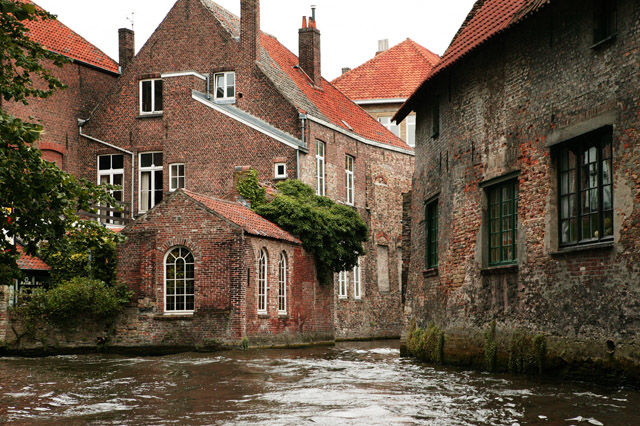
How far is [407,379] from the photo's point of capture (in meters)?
14.5

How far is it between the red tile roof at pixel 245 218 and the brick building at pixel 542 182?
7468mm

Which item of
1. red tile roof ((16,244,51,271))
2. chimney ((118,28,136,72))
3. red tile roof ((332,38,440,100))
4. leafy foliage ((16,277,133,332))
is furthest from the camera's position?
red tile roof ((332,38,440,100))

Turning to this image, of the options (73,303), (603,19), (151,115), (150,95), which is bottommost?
(73,303)

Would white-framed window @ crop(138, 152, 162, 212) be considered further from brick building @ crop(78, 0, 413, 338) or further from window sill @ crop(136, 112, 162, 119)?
window sill @ crop(136, 112, 162, 119)

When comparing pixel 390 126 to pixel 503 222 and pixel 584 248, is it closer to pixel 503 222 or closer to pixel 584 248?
pixel 503 222

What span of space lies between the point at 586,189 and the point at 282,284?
15.1 m

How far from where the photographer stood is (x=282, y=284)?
27031 mm

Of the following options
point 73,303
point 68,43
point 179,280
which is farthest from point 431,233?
point 68,43

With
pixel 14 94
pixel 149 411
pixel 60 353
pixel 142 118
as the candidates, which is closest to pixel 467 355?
pixel 149 411

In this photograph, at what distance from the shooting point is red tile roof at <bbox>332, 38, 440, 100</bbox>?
47250 millimetres

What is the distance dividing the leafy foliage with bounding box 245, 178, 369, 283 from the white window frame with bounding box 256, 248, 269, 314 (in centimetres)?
247

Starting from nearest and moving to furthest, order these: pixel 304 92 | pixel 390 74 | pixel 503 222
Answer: pixel 503 222
pixel 304 92
pixel 390 74

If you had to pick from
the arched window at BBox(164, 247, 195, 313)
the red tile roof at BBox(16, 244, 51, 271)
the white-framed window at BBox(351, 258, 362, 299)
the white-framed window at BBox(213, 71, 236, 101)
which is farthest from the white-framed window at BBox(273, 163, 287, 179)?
the red tile roof at BBox(16, 244, 51, 271)

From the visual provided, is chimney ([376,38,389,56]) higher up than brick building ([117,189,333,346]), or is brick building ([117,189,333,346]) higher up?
chimney ([376,38,389,56])
